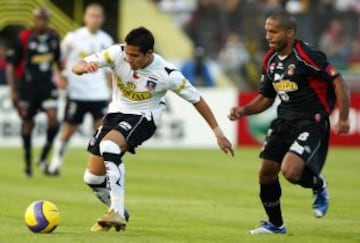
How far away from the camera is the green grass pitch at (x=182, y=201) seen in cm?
1030

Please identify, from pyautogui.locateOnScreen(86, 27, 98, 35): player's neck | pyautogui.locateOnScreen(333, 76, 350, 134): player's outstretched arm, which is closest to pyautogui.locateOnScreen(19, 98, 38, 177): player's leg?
pyautogui.locateOnScreen(86, 27, 98, 35): player's neck

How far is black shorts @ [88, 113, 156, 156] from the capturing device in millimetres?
10422

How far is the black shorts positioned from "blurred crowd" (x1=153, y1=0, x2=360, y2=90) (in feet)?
58.7

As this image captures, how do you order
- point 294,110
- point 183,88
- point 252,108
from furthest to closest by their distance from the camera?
point 252,108
point 294,110
point 183,88

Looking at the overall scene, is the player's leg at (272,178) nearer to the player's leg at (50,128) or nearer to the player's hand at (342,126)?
the player's hand at (342,126)

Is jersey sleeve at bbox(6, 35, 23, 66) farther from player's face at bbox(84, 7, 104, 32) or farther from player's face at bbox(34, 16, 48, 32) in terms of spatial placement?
player's face at bbox(84, 7, 104, 32)

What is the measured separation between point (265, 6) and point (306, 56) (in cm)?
1860

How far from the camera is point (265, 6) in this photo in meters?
28.8

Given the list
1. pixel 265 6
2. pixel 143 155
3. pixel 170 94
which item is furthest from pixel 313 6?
pixel 143 155

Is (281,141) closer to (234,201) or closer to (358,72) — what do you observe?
(234,201)

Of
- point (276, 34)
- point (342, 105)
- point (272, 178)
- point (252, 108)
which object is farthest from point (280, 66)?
point (272, 178)

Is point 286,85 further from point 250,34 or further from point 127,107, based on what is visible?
point 250,34

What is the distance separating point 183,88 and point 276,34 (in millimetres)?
1050

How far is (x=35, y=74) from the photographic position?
57.9ft
